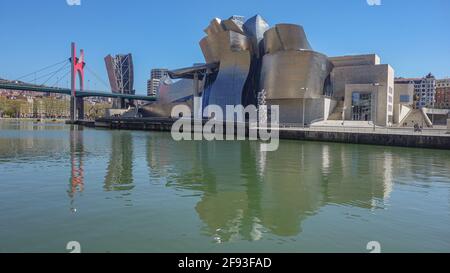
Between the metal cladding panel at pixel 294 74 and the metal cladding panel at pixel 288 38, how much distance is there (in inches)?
44.1

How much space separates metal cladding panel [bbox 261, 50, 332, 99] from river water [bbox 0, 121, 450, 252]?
35.7 m

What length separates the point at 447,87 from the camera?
116m

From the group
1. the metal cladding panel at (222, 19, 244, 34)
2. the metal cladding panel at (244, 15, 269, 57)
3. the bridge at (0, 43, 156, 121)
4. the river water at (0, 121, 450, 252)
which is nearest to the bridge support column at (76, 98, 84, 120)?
the bridge at (0, 43, 156, 121)

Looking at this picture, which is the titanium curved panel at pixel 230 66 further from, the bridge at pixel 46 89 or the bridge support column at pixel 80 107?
the bridge support column at pixel 80 107

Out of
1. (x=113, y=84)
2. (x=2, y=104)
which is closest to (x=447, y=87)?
(x=113, y=84)

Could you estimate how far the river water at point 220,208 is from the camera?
21.6 feet

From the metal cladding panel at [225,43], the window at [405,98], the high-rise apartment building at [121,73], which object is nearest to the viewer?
the metal cladding panel at [225,43]

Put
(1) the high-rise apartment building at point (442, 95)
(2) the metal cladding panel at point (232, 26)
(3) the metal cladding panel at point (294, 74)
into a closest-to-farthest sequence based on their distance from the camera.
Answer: (3) the metal cladding panel at point (294, 74), (2) the metal cladding panel at point (232, 26), (1) the high-rise apartment building at point (442, 95)

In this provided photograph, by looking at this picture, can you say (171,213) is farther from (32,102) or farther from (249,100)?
(32,102)

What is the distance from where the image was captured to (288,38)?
51312mm

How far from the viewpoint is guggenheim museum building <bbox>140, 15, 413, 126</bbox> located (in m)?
50.9

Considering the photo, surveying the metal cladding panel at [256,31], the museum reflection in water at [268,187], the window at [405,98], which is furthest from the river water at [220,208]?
the window at [405,98]

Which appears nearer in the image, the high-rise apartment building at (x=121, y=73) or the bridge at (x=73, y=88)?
the bridge at (x=73, y=88)

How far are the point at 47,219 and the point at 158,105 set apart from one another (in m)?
72.6
